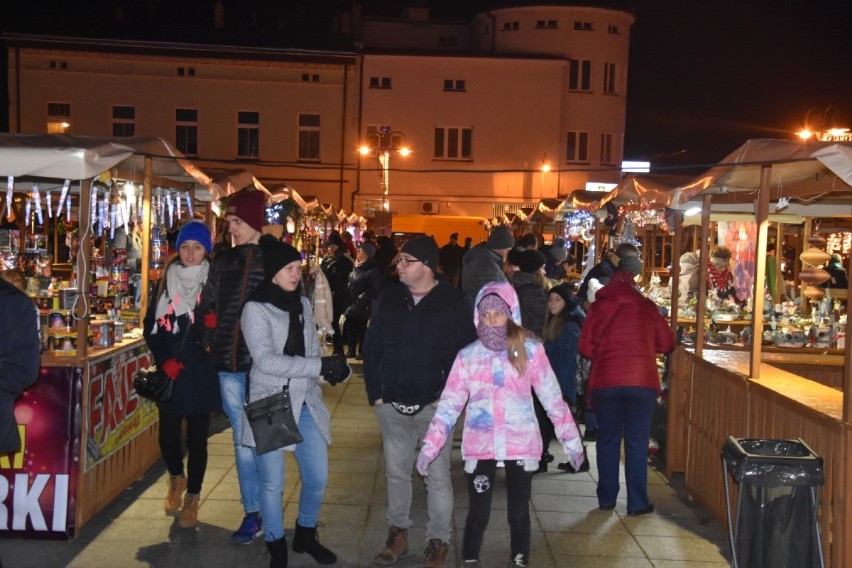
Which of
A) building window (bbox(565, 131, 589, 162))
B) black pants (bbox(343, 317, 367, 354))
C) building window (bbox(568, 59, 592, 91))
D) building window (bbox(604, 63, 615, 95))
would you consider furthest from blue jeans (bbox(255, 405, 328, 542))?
building window (bbox(604, 63, 615, 95))

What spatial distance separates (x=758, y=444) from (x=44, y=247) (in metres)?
6.74

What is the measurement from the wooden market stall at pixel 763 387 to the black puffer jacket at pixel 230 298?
124 inches

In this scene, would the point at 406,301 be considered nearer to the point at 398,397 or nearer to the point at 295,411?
the point at 398,397

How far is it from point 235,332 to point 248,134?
90.7 feet

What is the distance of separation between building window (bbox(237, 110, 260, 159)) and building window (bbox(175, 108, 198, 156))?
1515mm

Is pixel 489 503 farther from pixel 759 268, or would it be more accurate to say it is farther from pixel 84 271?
pixel 84 271

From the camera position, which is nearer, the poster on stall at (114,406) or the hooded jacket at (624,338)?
the poster on stall at (114,406)

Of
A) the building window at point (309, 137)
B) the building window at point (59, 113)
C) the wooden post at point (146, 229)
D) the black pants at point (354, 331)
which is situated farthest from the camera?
the building window at point (309, 137)

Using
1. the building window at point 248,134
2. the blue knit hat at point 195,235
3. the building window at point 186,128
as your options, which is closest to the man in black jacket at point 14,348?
the blue knit hat at point 195,235

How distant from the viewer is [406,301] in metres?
5.28

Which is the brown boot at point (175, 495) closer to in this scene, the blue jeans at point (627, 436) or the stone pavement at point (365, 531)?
the stone pavement at point (365, 531)

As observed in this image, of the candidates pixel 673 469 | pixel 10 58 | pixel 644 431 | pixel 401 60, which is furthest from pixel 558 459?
pixel 10 58

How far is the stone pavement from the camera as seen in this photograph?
540 centimetres

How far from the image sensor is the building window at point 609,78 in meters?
33.6
